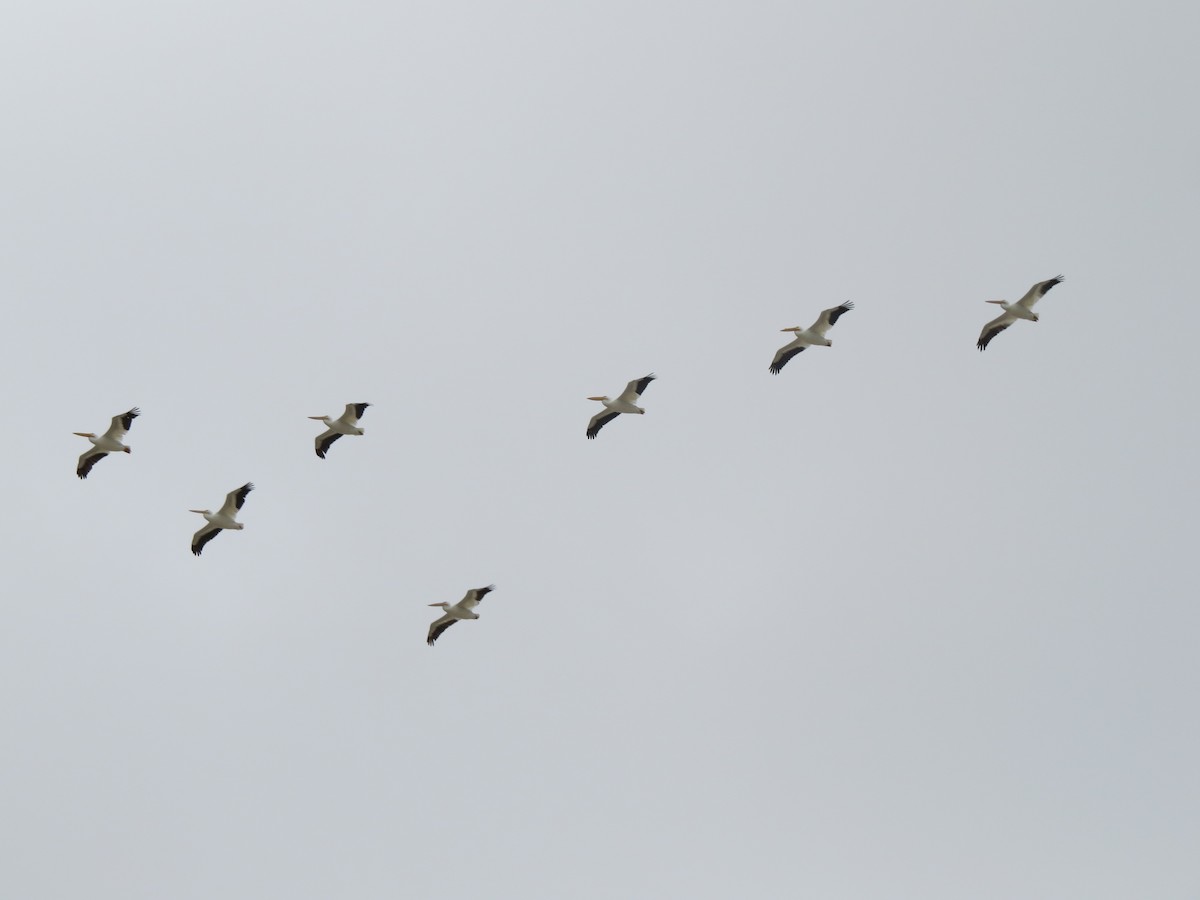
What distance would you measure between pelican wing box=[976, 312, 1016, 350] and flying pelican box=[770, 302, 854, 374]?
11.7 ft

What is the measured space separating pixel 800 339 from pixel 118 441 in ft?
49.2

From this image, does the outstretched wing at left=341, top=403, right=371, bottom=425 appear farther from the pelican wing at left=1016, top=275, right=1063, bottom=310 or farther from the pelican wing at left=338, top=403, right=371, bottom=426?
the pelican wing at left=1016, top=275, right=1063, bottom=310

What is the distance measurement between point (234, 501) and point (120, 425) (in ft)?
9.47

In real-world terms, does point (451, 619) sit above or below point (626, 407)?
below

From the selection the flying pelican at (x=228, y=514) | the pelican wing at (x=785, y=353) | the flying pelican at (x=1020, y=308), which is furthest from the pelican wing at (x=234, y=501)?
the flying pelican at (x=1020, y=308)

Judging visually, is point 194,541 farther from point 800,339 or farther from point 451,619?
point 800,339

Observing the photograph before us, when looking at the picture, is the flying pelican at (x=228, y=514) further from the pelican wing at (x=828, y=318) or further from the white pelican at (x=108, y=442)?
the pelican wing at (x=828, y=318)

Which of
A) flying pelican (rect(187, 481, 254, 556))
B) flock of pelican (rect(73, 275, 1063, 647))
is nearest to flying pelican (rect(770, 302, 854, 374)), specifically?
flock of pelican (rect(73, 275, 1063, 647))

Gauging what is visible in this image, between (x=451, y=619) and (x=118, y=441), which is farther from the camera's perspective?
(x=451, y=619)

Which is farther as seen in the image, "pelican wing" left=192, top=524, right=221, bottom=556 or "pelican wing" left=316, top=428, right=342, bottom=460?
"pelican wing" left=316, top=428, right=342, bottom=460

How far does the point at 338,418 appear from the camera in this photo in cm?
3319

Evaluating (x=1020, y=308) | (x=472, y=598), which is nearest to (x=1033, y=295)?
(x=1020, y=308)

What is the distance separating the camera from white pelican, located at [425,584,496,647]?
32969mm

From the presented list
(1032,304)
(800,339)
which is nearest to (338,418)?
(800,339)
